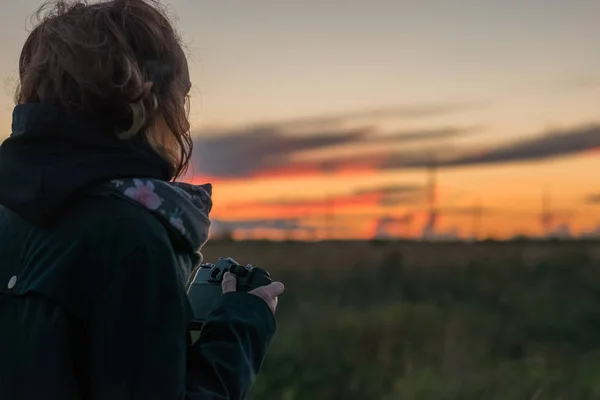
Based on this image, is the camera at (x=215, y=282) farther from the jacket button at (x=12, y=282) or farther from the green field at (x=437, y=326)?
the green field at (x=437, y=326)

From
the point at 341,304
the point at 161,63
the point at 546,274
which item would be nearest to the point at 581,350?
the point at 341,304

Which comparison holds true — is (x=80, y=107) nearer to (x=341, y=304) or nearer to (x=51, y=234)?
(x=51, y=234)

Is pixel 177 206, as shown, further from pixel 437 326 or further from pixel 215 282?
pixel 437 326

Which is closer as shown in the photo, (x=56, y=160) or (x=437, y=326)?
(x=56, y=160)

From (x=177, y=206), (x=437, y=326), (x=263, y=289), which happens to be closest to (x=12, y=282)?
(x=177, y=206)

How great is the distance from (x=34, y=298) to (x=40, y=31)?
486mm

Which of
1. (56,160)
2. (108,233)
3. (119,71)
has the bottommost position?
(108,233)

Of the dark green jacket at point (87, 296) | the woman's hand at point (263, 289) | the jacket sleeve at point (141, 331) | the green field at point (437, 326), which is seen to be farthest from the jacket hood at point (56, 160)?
the green field at point (437, 326)

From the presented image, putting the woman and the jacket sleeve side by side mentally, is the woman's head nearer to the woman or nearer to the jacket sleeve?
the woman

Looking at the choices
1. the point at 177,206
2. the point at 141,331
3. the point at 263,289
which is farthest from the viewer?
the point at 263,289

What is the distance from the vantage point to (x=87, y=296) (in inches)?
51.8

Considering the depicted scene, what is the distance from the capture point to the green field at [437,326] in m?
6.70

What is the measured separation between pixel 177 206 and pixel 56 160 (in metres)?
0.20

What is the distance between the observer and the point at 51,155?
1368 millimetres
